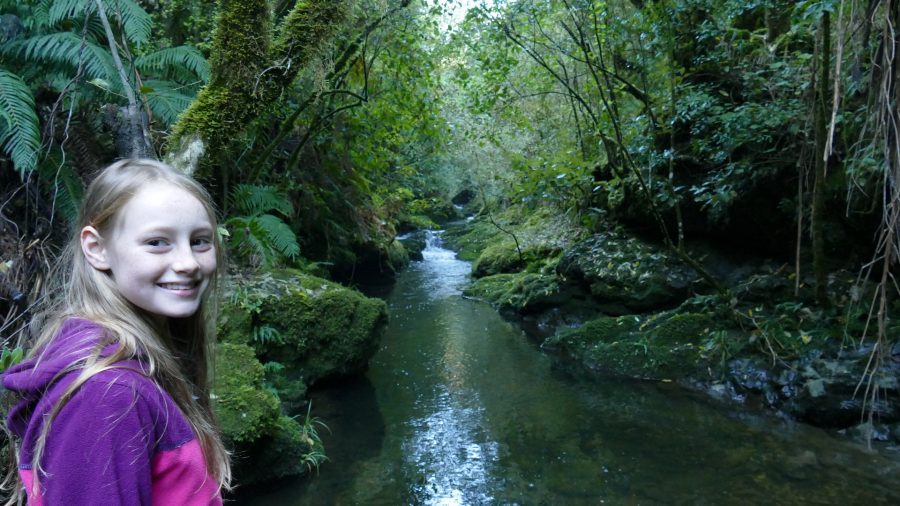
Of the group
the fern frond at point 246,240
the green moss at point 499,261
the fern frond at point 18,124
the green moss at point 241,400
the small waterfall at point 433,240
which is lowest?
the small waterfall at point 433,240

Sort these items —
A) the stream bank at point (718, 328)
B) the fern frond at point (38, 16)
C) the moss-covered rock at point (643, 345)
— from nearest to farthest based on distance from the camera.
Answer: the fern frond at point (38, 16), the stream bank at point (718, 328), the moss-covered rock at point (643, 345)

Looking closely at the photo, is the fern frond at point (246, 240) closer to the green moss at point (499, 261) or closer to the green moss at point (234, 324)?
the green moss at point (234, 324)

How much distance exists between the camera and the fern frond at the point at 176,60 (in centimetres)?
434

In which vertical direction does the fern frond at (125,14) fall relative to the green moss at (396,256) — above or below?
above

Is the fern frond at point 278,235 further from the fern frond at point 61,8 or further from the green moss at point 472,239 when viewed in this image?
the green moss at point 472,239

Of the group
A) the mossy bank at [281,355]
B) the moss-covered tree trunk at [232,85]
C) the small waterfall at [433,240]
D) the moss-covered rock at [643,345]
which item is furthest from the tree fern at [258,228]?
the small waterfall at [433,240]

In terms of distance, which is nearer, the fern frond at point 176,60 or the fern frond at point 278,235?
the fern frond at point 176,60

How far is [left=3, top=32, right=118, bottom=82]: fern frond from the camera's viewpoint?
3469 mm

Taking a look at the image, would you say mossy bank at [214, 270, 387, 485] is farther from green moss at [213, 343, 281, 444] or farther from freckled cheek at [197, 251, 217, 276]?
freckled cheek at [197, 251, 217, 276]

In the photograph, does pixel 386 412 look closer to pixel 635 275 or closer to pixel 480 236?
pixel 635 275

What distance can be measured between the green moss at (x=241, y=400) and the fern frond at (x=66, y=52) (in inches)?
76.0

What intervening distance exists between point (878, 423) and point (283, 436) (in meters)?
5.18

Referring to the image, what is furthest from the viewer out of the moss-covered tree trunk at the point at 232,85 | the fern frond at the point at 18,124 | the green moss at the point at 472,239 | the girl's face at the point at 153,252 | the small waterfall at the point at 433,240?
the small waterfall at the point at 433,240

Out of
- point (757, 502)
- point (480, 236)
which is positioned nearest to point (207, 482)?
point (757, 502)
